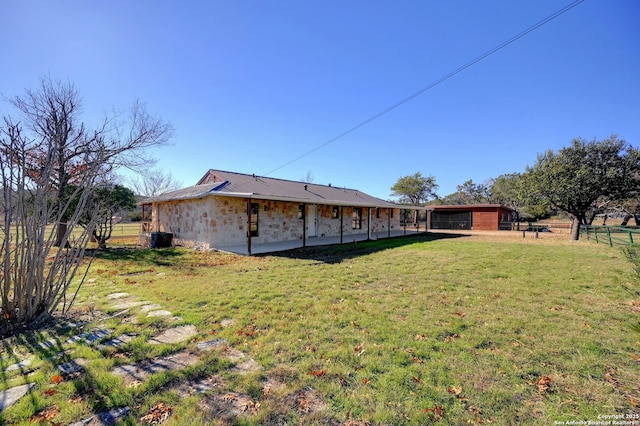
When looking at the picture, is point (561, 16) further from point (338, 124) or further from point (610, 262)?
point (338, 124)

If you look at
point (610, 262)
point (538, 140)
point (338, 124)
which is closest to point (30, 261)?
point (610, 262)

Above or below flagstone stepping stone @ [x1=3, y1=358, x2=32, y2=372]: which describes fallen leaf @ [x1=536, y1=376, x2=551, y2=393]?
below

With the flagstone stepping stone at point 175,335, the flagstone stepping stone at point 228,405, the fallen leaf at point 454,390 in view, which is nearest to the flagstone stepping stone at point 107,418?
the flagstone stepping stone at point 228,405

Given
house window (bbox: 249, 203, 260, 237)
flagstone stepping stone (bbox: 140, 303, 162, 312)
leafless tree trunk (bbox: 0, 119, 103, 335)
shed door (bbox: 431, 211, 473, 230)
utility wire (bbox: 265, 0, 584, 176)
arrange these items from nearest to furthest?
leafless tree trunk (bbox: 0, 119, 103, 335)
flagstone stepping stone (bbox: 140, 303, 162, 312)
utility wire (bbox: 265, 0, 584, 176)
house window (bbox: 249, 203, 260, 237)
shed door (bbox: 431, 211, 473, 230)

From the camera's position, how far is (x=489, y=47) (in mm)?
8211

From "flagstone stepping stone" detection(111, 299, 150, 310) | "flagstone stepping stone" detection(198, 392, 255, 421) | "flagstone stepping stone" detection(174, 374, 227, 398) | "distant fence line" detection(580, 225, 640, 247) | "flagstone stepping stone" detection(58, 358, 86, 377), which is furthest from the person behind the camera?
"distant fence line" detection(580, 225, 640, 247)

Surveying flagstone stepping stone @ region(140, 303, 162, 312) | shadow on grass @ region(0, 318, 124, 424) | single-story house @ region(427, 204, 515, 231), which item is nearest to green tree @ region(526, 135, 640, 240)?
single-story house @ region(427, 204, 515, 231)

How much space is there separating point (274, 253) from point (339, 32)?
883cm

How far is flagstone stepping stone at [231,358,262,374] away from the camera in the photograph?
2.49m

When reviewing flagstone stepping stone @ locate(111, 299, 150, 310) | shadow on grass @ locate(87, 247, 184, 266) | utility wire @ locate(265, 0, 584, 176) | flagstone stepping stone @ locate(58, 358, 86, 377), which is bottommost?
shadow on grass @ locate(87, 247, 184, 266)

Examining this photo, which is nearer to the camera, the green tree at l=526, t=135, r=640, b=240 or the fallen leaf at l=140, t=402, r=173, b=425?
the fallen leaf at l=140, t=402, r=173, b=425

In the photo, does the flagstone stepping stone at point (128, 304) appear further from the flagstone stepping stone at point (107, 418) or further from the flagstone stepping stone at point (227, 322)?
the flagstone stepping stone at point (107, 418)

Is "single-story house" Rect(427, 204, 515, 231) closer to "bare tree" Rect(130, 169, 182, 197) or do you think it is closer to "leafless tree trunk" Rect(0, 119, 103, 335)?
"leafless tree trunk" Rect(0, 119, 103, 335)

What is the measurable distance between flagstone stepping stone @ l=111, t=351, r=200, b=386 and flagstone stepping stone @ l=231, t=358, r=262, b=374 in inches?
17.0
